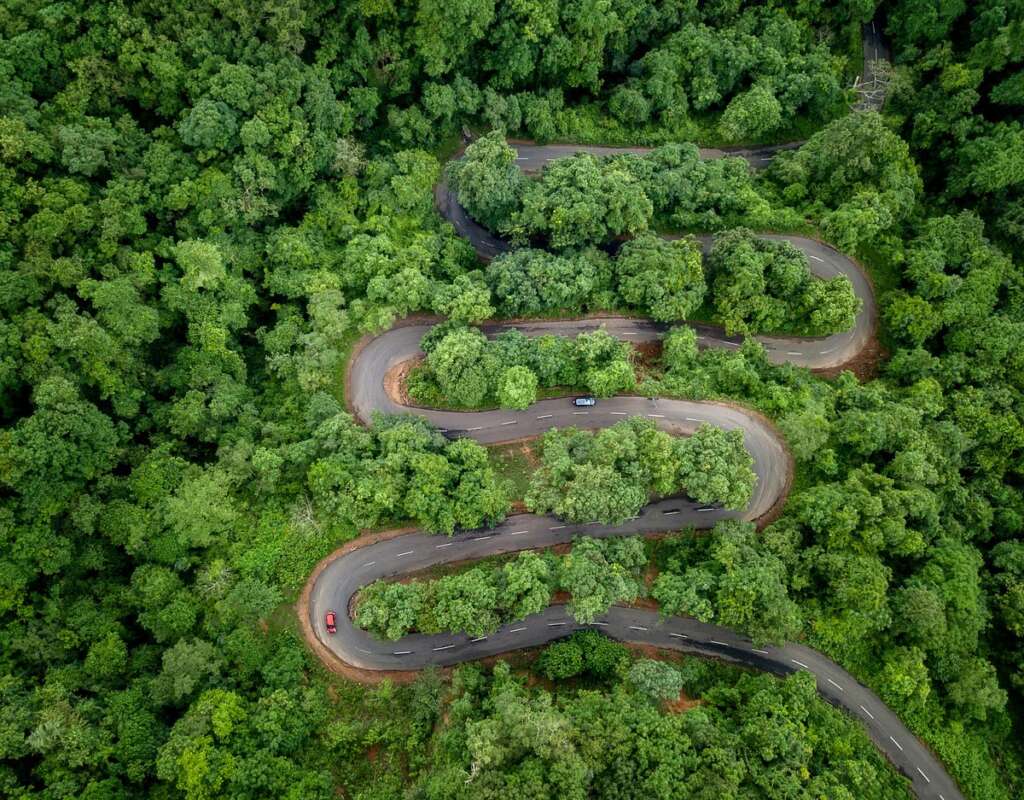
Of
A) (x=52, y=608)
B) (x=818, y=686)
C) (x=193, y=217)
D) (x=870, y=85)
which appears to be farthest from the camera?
(x=870, y=85)

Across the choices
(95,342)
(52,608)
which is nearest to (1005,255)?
(95,342)

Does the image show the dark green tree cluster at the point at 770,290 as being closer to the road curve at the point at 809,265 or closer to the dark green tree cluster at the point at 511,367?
the road curve at the point at 809,265

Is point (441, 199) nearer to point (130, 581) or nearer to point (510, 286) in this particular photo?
point (510, 286)

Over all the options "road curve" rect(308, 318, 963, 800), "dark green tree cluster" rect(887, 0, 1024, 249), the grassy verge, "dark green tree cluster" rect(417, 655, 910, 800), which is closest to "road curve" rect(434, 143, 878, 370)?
"road curve" rect(308, 318, 963, 800)

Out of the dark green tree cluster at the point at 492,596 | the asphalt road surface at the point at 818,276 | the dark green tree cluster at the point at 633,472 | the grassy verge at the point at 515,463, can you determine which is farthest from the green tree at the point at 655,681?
the asphalt road surface at the point at 818,276

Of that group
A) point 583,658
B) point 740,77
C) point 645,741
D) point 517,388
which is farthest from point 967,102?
point 645,741

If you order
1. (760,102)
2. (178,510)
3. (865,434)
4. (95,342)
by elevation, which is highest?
(760,102)
